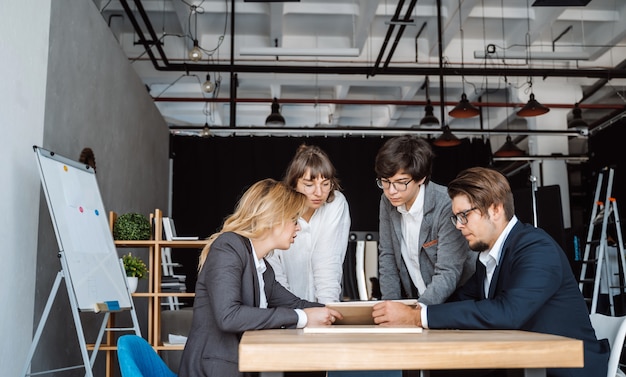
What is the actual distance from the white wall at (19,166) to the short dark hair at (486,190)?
239 cm

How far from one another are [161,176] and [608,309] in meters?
5.77

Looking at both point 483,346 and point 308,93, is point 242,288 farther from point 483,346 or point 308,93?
point 308,93

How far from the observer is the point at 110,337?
168 inches

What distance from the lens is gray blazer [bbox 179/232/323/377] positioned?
178 cm

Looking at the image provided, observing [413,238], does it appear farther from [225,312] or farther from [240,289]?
[225,312]

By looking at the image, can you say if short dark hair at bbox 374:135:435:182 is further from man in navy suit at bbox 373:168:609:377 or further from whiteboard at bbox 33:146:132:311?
whiteboard at bbox 33:146:132:311

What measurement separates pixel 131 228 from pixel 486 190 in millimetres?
2907

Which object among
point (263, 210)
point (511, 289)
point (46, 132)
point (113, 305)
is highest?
point (46, 132)

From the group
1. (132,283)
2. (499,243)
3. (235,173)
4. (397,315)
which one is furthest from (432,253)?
(235,173)

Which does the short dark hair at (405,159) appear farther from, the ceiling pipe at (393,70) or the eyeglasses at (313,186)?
the ceiling pipe at (393,70)

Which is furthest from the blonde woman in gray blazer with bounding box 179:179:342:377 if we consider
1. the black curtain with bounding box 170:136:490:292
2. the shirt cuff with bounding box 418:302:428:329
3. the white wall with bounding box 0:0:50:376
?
the black curtain with bounding box 170:136:490:292

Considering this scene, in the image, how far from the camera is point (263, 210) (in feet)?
6.86

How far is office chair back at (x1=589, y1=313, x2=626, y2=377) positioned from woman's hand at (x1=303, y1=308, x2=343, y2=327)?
80cm

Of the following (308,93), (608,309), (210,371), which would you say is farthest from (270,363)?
(308,93)
